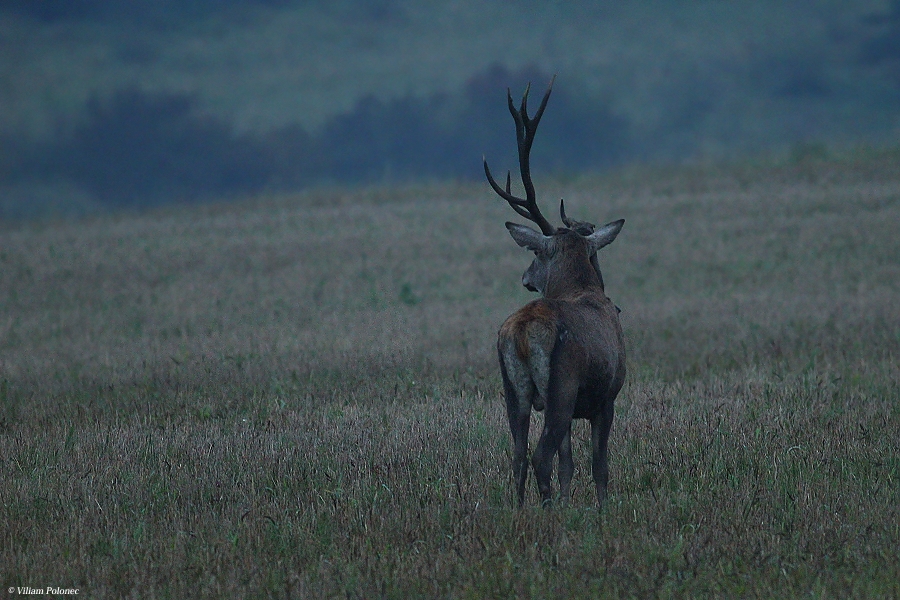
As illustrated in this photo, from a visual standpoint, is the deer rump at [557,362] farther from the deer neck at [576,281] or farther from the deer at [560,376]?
the deer neck at [576,281]

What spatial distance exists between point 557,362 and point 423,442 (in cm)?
234

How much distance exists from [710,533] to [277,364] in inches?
321

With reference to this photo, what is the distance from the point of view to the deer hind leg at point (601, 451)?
7.21m

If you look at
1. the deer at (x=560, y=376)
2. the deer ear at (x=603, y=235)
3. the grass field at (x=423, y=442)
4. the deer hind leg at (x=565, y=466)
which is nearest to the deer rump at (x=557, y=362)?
the deer at (x=560, y=376)

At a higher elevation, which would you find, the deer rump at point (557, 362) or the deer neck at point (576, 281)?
the deer neck at point (576, 281)

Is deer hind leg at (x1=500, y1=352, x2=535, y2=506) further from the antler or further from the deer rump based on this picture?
the antler

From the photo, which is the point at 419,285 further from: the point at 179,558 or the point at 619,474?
the point at 179,558

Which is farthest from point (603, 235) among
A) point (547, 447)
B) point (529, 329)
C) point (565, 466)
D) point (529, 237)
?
point (547, 447)

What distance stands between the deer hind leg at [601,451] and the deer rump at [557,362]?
0.05 meters

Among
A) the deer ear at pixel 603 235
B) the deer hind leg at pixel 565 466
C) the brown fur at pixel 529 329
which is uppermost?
the deer ear at pixel 603 235

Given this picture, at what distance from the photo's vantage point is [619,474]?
7.89m

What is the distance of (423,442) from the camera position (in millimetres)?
8836

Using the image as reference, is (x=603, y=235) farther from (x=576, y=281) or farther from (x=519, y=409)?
(x=519, y=409)

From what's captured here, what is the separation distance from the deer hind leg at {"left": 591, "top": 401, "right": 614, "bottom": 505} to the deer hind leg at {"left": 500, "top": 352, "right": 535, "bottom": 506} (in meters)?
0.55
